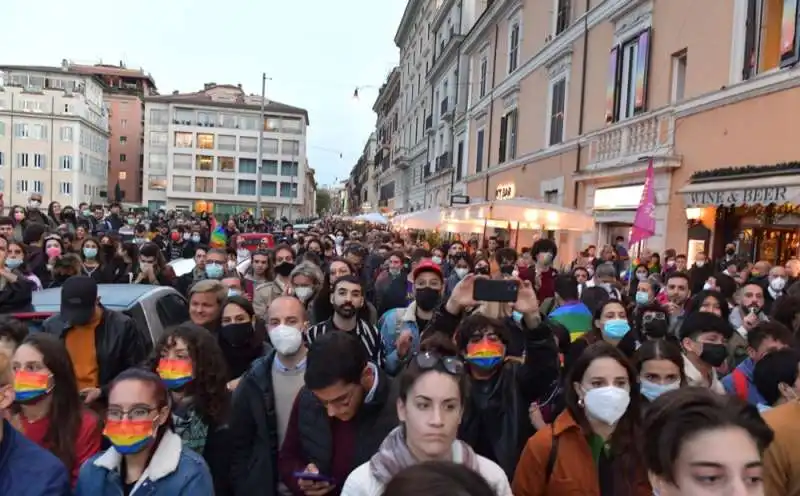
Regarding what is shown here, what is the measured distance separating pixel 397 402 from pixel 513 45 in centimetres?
2708

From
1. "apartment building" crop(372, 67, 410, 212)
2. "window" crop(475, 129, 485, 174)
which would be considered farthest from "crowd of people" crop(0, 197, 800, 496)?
"apartment building" crop(372, 67, 410, 212)

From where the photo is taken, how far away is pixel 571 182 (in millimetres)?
20297

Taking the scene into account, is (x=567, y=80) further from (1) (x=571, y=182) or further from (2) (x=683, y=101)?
(2) (x=683, y=101)

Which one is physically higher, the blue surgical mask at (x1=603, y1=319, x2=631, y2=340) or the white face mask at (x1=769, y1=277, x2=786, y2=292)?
the white face mask at (x1=769, y1=277, x2=786, y2=292)

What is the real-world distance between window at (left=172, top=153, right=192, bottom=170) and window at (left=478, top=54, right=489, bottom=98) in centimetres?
5595

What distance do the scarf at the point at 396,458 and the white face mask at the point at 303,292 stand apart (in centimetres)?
383

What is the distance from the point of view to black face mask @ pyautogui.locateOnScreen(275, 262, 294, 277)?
301 inches

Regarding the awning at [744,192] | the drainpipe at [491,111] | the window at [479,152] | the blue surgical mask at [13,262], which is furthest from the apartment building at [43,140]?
the awning at [744,192]

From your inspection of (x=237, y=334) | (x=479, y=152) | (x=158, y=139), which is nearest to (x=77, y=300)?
(x=237, y=334)

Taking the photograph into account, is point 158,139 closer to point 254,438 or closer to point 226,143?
point 226,143

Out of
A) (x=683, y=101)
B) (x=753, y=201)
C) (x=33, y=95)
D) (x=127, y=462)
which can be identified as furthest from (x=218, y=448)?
(x=33, y=95)

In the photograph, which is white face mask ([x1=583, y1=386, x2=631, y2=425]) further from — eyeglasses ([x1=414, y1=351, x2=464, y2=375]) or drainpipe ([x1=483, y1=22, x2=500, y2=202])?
drainpipe ([x1=483, y1=22, x2=500, y2=202])

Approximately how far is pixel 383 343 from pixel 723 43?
37.4ft

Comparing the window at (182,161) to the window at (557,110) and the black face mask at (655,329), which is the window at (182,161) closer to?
the window at (557,110)
